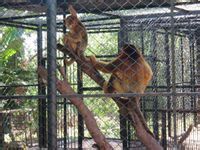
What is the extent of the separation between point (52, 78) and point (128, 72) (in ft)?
9.76

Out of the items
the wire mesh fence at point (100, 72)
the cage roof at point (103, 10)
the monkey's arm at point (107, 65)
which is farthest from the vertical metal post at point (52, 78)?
the monkey's arm at point (107, 65)

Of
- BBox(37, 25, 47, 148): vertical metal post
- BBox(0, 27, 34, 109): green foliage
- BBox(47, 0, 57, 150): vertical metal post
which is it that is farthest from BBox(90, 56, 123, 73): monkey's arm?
BBox(0, 27, 34, 109): green foliage

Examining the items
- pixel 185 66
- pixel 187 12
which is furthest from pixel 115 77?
pixel 185 66

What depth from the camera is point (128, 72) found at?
6.76 m

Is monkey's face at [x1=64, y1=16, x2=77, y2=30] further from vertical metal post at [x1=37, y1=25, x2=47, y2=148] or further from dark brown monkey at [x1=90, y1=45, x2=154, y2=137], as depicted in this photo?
vertical metal post at [x1=37, y1=25, x2=47, y2=148]

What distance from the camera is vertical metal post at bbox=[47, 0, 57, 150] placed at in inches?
153

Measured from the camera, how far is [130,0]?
19.5 ft

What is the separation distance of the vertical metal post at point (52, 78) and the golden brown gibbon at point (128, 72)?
7.25 feet

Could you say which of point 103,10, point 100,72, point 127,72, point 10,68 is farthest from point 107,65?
point 10,68

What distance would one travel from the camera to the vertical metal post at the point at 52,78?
389cm

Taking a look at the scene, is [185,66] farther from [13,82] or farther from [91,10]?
[91,10]

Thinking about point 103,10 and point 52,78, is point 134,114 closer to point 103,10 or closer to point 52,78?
point 52,78

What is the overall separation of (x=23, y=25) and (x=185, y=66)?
15.4ft

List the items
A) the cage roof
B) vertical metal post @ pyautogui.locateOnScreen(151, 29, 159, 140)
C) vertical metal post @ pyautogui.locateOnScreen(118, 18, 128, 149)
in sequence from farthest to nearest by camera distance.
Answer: vertical metal post @ pyautogui.locateOnScreen(151, 29, 159, 140)
vertical metal post @ pyautogui.locateOnScreen(118, 18, 128, 149)
the cage roof
